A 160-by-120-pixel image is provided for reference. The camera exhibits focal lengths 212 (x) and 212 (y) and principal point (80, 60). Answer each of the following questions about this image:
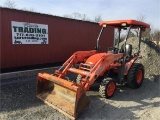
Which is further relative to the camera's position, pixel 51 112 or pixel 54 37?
pixel 54 37

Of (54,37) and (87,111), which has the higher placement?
(54,37)

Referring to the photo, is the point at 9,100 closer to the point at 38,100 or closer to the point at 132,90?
the point at 38,100

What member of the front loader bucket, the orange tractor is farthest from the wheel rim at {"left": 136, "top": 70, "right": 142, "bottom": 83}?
the front loader bucket

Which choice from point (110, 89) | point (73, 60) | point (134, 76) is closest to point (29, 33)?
point (73, 60)

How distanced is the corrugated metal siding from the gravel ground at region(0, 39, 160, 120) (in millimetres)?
1449

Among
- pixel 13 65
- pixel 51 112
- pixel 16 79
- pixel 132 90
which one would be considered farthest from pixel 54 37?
pixel 51 112

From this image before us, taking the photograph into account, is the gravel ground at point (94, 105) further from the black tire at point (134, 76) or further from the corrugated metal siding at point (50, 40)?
the corrugated metal siding at point (50, 40)

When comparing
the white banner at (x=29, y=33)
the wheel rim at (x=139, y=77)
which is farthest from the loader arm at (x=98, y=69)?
the white banner at (x=29, y=33)

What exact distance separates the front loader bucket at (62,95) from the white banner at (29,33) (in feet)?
12.0

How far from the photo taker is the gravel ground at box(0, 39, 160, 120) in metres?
5.19

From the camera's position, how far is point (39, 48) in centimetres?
1004

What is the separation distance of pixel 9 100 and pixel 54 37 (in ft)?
17.4

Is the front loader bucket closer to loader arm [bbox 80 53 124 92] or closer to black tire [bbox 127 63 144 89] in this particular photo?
loader arm [bbox 80 53 124 92]

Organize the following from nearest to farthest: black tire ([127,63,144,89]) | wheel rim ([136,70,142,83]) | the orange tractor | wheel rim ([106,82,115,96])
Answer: the orange tractor < wheel rim ([106,82,115,96]) < black tire ([127,63,144,89]) < wheel rim ([136,70,142,83])
